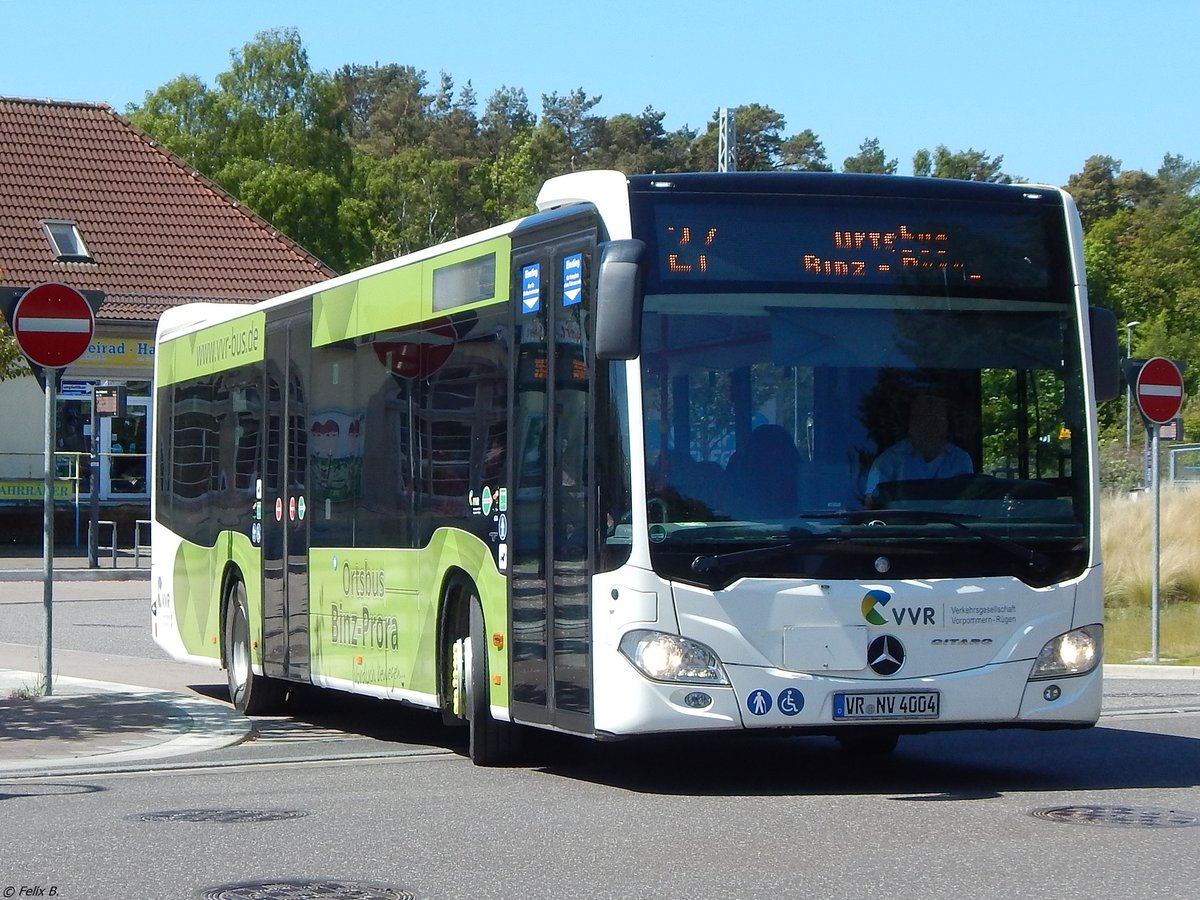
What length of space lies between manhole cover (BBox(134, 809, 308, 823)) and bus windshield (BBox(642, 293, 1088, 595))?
2.16 meters

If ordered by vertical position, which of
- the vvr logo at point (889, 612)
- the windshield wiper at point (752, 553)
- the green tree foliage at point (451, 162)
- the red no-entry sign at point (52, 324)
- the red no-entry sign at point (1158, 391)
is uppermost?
the green tree foliage at point (451, 162)

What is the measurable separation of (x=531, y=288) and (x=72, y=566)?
2680 cm

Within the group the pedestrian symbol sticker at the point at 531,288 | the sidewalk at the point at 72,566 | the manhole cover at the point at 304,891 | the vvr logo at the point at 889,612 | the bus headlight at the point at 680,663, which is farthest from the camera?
the sidewalk at the point at 72,566

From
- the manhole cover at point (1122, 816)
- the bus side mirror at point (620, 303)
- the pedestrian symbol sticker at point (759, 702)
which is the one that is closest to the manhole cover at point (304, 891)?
the pedestrian symbol sticker at point (759, 702)

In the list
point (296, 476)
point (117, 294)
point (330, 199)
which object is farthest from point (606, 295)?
point (330, 199)

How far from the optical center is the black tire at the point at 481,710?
11500mm

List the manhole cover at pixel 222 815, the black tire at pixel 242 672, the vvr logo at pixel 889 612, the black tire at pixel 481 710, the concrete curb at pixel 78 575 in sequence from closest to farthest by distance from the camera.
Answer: the manhole cover at pixel 222 815 < the vvr logo at pixel 889 612 < the black tire at pixel 481 710 < the black tire at pixel 242 672 < the concrete curb at pixel 78 575

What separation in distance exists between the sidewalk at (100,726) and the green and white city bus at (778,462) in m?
2.36

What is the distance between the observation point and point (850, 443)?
10.1m

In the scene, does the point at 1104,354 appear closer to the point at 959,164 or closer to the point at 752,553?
the point at 752,553

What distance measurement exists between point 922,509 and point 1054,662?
1.08 meters

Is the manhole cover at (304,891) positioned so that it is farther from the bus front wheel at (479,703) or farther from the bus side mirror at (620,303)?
the bus front wheel at (479,703)

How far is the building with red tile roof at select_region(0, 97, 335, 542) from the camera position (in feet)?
144

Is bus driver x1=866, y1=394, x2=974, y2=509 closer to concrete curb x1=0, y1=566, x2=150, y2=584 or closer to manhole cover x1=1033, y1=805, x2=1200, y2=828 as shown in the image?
manhole cover x1=1033, y1=805, x2=1200, y2=828
